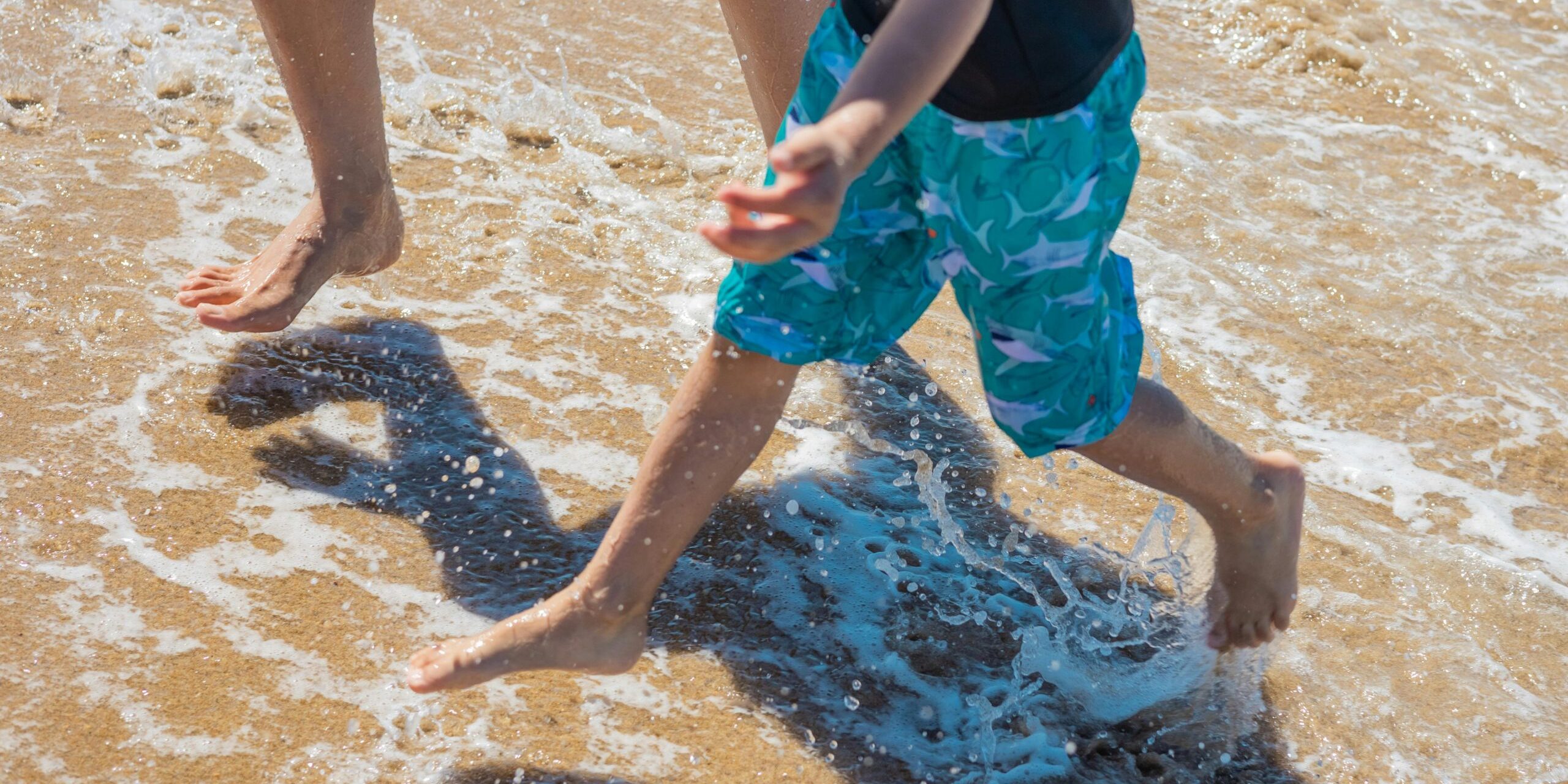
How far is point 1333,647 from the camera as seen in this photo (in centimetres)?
226

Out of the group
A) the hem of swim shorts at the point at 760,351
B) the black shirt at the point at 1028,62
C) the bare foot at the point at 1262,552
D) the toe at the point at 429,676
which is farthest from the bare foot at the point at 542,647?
the bare foot at the point at 1262,552

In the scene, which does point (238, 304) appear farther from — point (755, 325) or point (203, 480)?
point (755, 325)

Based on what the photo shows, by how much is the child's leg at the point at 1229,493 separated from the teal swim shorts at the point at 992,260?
0.32 ft

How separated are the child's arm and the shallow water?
907mm

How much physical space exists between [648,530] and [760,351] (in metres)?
0.30

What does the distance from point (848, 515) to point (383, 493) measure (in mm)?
838

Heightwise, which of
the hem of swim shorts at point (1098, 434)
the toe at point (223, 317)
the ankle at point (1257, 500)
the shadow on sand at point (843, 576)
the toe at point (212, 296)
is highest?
the hem of swim shorts at point (1098, 434)

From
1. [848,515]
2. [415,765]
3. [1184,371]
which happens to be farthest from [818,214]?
[1184,371]

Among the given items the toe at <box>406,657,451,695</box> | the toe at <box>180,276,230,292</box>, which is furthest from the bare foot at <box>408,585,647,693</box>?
the toe at <box>180,276,230,292</box>

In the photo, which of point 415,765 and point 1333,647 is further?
point 1333,647

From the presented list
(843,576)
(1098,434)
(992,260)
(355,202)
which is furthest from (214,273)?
(1098,434)

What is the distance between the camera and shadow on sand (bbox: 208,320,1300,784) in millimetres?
2055

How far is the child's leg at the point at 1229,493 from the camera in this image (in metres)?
2.00

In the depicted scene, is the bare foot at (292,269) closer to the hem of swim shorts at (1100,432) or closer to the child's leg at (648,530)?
the child's leg at (648,530)
